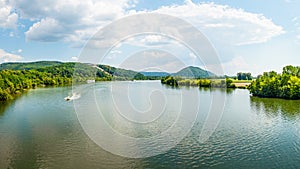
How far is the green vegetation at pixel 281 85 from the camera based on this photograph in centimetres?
4191

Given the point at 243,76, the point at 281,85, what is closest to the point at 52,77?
the point at 243,76

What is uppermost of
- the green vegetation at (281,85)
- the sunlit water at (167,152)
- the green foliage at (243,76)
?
the green foliage at (243,76)

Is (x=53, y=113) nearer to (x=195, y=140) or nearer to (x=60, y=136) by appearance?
(x=60, y=136)

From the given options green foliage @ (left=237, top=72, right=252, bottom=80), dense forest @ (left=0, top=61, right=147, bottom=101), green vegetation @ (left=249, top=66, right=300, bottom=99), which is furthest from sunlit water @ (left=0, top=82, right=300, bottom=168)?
green foliage @ (left=237, top=72, right=252, bottom=80)

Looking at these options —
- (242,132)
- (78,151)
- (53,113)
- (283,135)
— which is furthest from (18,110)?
(283,135)

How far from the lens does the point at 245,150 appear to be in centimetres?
1537

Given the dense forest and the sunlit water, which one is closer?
the sunlit water

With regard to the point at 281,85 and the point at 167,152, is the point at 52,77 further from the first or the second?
the point at 167,152

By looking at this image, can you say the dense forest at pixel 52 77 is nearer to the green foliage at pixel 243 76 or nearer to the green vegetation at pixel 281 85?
the green vegetation at pixel 281 85

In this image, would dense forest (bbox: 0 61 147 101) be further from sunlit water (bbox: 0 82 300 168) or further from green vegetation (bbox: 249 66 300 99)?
green vegetation (bbox: 249 66 300 99)

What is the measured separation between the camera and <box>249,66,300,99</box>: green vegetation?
41.9 m

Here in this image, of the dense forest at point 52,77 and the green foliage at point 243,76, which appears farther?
the green foliage at point 243,76

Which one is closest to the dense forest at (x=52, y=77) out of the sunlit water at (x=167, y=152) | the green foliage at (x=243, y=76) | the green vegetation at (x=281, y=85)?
the sunlit water at (x=167, y=152)

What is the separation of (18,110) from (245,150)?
81.6ft
